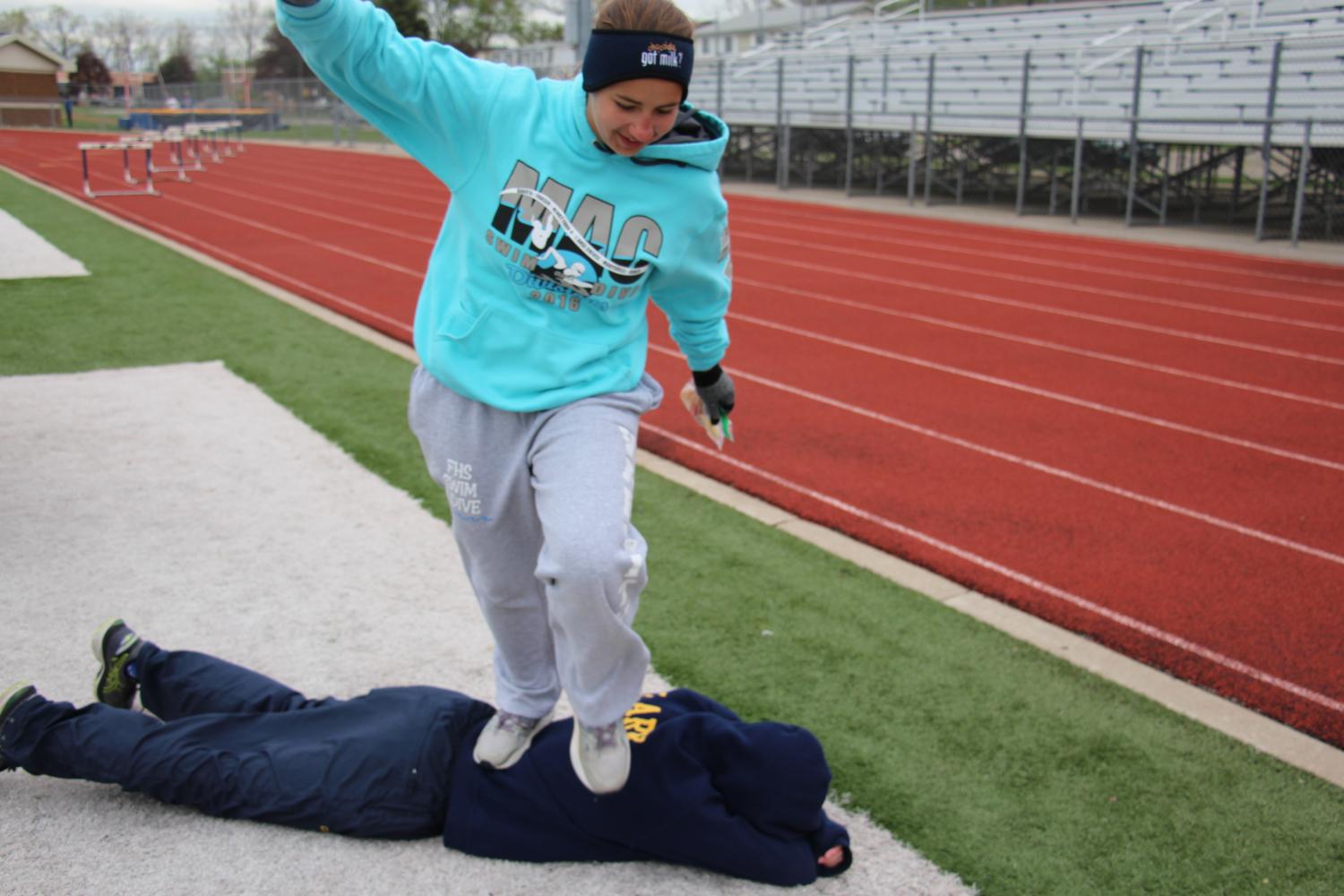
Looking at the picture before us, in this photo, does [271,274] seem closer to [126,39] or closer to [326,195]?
[326,195]

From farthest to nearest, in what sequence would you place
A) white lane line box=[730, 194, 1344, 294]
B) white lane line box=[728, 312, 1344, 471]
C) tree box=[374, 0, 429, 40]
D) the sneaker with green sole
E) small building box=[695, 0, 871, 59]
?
tree box=[374, 0, 429, 40] < small building box=[695, 0, 871, 59] < white lane line box=[730, 194, 1344, 294] < white lane line box=[728, 312, 1344, 471] < the sneaker with green sole

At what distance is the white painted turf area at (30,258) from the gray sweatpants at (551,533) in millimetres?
9425

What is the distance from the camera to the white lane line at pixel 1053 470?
505 centimetres

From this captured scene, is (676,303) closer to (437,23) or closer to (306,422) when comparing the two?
(306,422)

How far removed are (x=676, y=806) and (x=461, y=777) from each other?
527 millimetres

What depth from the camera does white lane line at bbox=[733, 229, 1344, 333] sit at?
9.95m

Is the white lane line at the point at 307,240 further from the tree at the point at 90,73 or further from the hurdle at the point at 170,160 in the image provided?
the tree at the point at 90,73

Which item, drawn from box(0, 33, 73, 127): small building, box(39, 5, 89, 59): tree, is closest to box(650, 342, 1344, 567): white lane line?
box(0, 33, 73, 127): small building

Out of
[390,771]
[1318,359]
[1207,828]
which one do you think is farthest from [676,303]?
[1318,359]

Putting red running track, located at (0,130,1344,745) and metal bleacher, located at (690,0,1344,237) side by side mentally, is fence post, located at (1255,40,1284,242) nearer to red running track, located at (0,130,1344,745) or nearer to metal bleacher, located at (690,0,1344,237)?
metal bleacher, located at (690,0,1344,237)

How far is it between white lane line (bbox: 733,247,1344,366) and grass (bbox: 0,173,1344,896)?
552 cm

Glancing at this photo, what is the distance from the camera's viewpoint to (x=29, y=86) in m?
55.4

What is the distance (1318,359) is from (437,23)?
220 ft

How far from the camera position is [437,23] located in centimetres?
6862
